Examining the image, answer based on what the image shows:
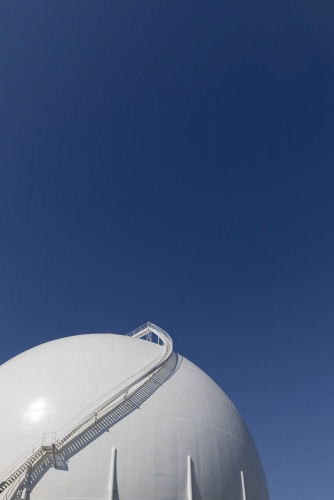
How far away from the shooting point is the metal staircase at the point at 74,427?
43.5 feet

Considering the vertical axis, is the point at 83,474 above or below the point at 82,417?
below

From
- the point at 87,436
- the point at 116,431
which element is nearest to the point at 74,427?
the point at 87,436

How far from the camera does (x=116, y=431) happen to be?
569 inches

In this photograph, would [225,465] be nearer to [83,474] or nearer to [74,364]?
[83,474]

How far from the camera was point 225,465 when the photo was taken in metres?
15.9

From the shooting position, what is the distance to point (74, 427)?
1432 centimetres

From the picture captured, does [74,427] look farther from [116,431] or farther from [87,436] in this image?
[116,431]

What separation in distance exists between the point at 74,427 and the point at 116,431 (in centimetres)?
167

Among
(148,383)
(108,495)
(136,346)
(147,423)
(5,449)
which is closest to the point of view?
(108,495)

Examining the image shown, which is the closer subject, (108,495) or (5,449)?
(108,495)

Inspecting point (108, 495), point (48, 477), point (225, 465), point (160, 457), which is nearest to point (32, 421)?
point (48, 477)

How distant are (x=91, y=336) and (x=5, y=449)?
7.71 meters

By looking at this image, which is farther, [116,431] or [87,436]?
[116,431]

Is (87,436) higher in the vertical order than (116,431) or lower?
lower
